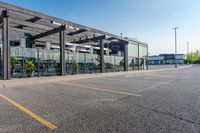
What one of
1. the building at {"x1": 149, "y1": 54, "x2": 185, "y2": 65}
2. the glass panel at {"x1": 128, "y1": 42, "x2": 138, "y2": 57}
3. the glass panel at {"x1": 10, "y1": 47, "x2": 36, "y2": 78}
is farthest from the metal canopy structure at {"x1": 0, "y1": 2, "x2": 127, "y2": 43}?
the building at {"x1": 149, "y1": 54, "x2": 185, "y2": 65}

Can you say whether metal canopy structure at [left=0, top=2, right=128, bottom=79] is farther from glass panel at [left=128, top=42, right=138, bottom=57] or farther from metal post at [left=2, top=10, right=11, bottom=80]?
glass panel at [left=128, top=42, right=138, bottom=57]

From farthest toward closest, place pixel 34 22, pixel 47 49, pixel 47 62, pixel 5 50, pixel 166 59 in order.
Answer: pixel 166 59
pixel 47 49
pixel 47 62
pixel 34 22
pixel 5 50

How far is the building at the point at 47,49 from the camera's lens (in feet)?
41.5

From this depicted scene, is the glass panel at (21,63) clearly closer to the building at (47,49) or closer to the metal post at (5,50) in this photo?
the building at (47,49)

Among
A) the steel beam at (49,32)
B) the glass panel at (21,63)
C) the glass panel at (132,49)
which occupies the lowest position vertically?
→ the glass panel at (21,63)

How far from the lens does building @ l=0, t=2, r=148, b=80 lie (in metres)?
12.6

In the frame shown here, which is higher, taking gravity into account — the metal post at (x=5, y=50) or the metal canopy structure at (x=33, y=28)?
the metal canopy structure at (x=33, y=28)

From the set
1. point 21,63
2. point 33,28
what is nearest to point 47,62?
point 21,63

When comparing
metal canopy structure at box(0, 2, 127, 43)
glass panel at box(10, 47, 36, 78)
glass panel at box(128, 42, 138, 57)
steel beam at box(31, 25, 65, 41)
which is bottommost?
glass panel at box(10, 47, 36, 78)

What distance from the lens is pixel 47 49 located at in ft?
58.4

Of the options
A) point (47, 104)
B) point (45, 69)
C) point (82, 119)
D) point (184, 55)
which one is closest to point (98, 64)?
point (45, 69)

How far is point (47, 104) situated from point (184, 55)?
4242 inches

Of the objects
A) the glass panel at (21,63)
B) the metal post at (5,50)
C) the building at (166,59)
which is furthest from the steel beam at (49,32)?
the building at (166,59)

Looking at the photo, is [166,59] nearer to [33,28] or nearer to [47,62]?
[33,28]
